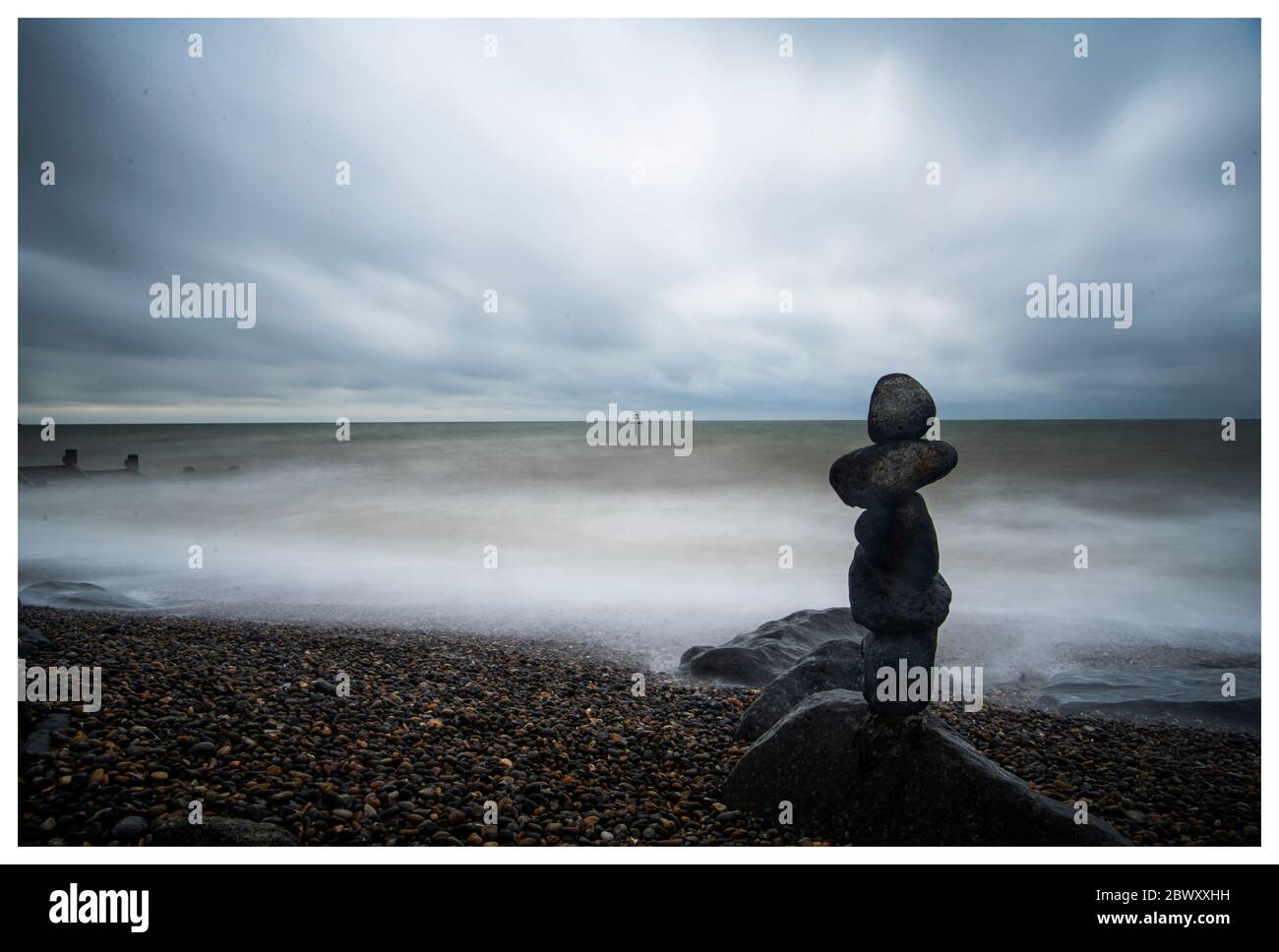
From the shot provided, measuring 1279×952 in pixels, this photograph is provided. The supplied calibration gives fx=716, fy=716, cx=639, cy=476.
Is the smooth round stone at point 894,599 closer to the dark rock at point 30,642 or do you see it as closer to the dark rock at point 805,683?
the dark rock at point 805,683

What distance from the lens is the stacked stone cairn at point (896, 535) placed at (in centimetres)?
464

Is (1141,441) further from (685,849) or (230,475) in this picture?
(230,475)

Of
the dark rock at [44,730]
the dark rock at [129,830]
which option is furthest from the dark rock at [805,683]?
the dark rock at [44,730]

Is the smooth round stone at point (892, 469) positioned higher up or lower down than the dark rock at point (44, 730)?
higher up

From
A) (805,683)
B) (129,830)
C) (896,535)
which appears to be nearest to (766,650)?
(805,683)

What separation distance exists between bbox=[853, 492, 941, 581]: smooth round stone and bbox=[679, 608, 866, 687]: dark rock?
3355mm

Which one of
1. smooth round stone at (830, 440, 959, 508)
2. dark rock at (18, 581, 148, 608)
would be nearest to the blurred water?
dark rock at (18, 581, 148, 608)

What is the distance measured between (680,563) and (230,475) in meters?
25.4

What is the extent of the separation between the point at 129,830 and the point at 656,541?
1459cm

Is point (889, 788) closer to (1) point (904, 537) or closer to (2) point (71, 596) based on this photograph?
(1) point (904, 537)

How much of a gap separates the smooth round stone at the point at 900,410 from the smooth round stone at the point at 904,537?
44 centimetres

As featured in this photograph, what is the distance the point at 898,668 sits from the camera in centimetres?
490

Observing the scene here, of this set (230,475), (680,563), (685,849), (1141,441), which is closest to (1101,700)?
(685,849)

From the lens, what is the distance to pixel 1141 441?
32.7 meters
